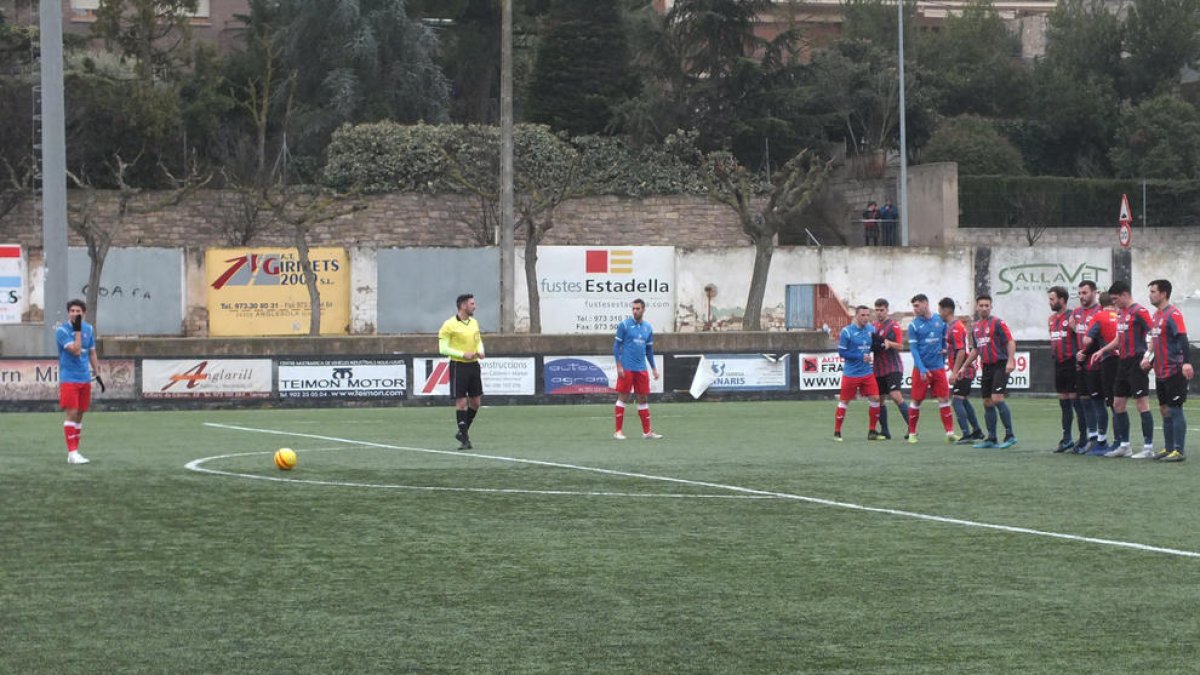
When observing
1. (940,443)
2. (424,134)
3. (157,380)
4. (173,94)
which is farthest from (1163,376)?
(173,94)

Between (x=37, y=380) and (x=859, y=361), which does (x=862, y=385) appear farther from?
(x=37, y=380)

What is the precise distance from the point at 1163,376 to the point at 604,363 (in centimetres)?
1740

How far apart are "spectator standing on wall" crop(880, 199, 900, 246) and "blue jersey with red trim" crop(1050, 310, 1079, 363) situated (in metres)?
32.1

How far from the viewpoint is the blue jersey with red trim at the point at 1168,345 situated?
1867 centimetres

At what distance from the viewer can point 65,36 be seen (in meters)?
55.0

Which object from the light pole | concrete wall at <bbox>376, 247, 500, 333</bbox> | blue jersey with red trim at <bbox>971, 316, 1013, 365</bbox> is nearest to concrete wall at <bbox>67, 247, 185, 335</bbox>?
concrete wall at <bbox>376, 247, 500, 333</bbox>

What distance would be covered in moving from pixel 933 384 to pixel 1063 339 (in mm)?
2887

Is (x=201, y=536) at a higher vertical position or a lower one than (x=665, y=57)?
lower

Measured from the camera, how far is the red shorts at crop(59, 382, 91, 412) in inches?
773

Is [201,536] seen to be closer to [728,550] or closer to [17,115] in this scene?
[728,550]

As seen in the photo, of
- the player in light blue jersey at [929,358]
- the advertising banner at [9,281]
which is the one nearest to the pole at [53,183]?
the advertising banner at [9,281]

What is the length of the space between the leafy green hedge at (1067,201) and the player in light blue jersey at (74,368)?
3942cm

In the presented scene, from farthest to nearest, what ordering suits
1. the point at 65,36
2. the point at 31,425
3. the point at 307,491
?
1. the point at 65,36
2. the point at 31,425
3. the point at 307,491

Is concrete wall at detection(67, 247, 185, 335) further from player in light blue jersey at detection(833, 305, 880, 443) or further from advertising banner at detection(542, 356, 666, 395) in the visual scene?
player in light blue jersey at detection(833, 305, 880, 443)
